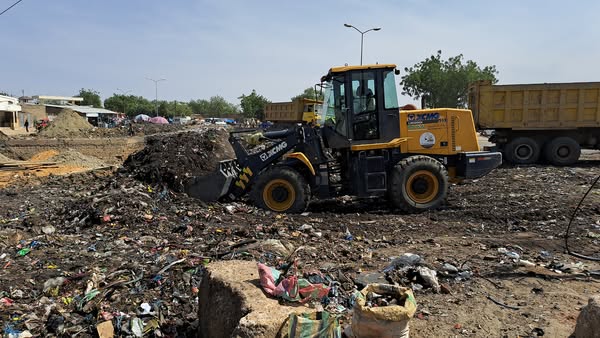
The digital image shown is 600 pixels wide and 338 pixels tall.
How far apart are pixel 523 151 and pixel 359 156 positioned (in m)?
7.78

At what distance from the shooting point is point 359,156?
757cm

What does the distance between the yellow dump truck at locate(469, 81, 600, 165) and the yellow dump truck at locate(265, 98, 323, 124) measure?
30.8 ft

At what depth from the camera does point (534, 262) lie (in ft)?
17.0

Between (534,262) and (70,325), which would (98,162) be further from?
(534,262)

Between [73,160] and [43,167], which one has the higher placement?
[73,160]

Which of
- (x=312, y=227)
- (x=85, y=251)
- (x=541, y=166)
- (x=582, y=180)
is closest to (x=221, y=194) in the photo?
(x=312, y=227)

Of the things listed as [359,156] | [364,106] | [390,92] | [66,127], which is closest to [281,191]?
[359,156]

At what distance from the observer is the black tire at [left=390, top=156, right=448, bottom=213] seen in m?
7.50

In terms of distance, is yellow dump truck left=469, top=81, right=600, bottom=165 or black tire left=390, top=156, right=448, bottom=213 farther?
yellow dump truck left=469, top=81, right=600, bottom=165

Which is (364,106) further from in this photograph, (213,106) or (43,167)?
(213,106)

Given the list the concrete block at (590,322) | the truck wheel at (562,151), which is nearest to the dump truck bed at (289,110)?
the truck wheel at (562,151)

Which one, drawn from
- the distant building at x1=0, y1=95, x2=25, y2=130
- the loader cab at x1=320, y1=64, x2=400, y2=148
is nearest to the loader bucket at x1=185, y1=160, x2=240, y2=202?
the loader cab at x1=320, y1=64, x2=400, y2=148

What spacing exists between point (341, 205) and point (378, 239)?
2.26 metres

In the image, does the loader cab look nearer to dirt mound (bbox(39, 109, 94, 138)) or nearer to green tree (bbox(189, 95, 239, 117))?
dirt mound (bbox(39, 109, 94, 138))
